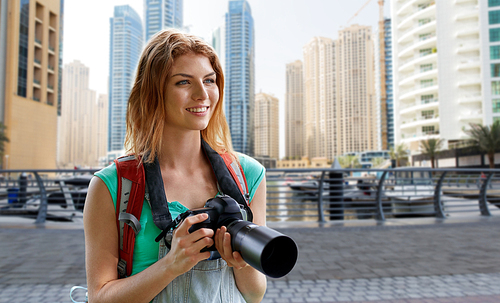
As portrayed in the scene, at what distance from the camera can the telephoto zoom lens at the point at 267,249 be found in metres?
0.80

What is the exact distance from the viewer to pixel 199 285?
1101mm

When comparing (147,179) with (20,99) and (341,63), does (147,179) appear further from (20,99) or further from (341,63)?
(341,63)

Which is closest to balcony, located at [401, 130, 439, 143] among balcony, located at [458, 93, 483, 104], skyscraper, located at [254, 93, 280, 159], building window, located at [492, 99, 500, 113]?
balcony, located at [458, 93, 483, 104]

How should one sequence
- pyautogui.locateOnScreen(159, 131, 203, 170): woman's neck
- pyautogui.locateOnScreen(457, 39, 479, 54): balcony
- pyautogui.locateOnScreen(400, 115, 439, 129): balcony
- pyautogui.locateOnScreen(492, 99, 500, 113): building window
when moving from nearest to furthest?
1. pyautogui.locateOnScreen(159, 131, 203, 170): woman's neck
2. pyautogui.locateOnScreen(492, 99, 500, 113): building window
3. pyautogui.locateOnScreen(457, 39, 479, 54): balcony
4. pyautogui.locateOnScreen(400, 115, 439, 129): balcony

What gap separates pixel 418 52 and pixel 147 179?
62.0m

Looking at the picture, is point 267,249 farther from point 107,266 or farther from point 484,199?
point 484,199

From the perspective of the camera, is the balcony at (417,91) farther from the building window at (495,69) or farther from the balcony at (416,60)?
the building window at (495,69)

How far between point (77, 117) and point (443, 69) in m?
107

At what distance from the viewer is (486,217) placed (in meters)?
8.17

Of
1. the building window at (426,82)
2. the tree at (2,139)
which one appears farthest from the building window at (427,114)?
the tree at (2,139)

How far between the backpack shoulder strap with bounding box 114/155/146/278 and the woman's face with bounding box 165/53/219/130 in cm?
23

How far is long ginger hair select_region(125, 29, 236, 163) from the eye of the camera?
115cm

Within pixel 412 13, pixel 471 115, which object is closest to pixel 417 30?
pixel 412 13

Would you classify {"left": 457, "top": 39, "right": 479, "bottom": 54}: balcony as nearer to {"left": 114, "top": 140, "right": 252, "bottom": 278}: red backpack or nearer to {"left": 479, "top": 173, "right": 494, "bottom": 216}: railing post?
{"left": 479, "top": 173, "right": 494, "bottom": 216}: railing post
